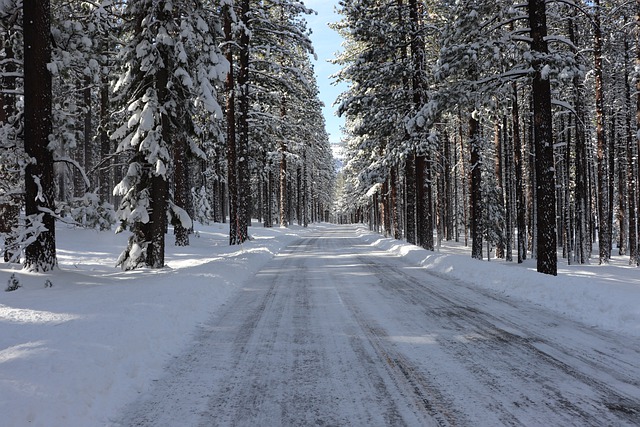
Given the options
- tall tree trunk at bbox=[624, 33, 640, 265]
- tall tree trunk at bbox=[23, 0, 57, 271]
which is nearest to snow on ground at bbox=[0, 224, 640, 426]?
tall tree trunk at bbox=[23, 0, 57, 271]

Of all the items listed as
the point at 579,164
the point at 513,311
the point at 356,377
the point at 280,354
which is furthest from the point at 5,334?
the point at 579,164

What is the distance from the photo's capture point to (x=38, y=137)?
8.61m

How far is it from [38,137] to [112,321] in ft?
18.4

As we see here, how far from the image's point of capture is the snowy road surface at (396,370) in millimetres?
3365

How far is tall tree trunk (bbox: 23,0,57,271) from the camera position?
8406 millimetres

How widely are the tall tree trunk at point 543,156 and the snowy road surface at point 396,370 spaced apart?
3565 millimetres

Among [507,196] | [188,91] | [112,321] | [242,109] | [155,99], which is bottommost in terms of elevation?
[112,321]

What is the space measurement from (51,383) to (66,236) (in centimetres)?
1725

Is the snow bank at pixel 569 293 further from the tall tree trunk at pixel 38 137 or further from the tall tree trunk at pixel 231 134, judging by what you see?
the tall tree trunk at pixel 231 134

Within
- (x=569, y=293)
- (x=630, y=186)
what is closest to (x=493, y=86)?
(x=569, y=293)

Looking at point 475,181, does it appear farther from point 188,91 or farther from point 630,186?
point 188,91

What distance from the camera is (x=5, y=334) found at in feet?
15.6

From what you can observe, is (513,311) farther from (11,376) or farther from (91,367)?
(11,376)

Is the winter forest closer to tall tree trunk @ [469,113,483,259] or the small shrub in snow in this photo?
tall tree trunk @ [469,113,483,259]
